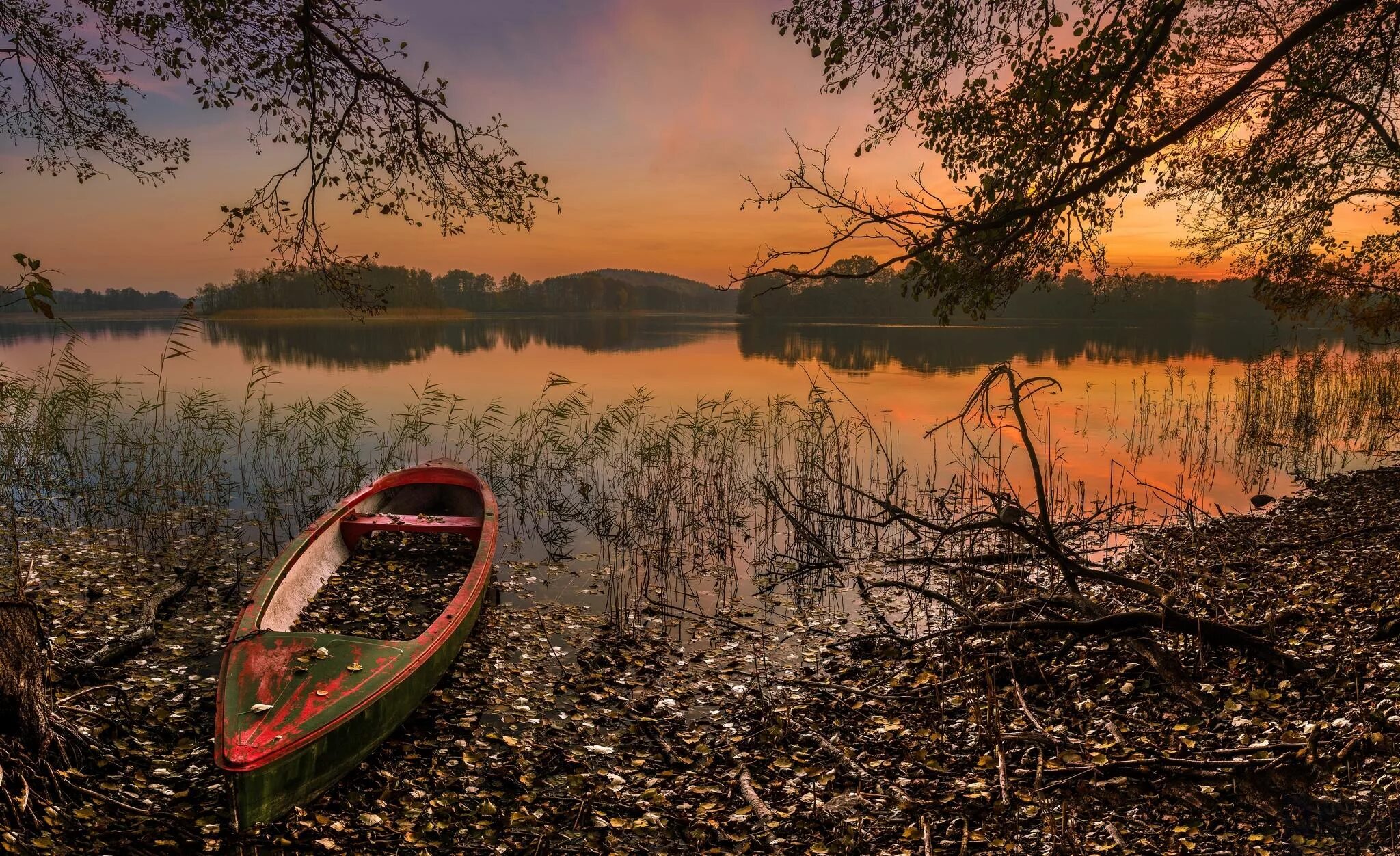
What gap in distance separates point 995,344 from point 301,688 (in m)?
45.4

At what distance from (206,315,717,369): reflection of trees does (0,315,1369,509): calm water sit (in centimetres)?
28

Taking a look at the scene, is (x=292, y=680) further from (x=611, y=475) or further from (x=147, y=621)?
(x=611, y=475)

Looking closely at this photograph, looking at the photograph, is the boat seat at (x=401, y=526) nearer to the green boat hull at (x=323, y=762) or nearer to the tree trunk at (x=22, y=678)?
the green boat hull at (x=323, y=762)

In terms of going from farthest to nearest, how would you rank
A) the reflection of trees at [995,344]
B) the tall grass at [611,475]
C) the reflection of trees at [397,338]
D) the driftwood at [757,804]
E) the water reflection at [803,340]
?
the reflection of trees at [397,338] → the reflection of trees at [995,344] → the water reflection at [803,340] → the tall grass at [611,475] → the driftwood at [757,804]

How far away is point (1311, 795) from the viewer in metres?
3.38

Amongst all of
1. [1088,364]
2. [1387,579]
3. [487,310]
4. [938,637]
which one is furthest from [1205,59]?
[487,310]

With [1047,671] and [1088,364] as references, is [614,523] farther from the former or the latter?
[1088,364]

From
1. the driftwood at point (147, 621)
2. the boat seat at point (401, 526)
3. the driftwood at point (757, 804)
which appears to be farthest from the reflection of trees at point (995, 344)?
the driftwood at point (147, 621)

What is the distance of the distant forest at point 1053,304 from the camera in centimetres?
7331

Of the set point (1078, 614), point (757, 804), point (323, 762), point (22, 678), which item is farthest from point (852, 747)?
point (22, 678)

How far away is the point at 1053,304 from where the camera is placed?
92.3 metres

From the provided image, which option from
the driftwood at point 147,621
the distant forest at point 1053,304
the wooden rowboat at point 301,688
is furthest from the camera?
the distant forest at point 1053,304

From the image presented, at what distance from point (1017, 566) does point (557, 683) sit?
194 inches

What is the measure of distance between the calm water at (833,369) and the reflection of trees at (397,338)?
0.91ft
